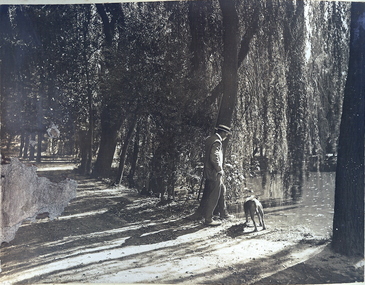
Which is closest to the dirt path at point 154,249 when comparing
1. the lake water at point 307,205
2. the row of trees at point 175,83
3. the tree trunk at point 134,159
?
the lake water at point 307,205

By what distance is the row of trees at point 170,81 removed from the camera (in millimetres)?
4828

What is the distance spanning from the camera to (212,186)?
15.9ft

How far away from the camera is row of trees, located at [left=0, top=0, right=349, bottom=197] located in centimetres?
483

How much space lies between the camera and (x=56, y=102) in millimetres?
4887

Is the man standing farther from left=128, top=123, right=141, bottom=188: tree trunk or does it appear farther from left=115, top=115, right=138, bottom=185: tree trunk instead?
left=115, top=115, right=138, bottom=185: tree trunk

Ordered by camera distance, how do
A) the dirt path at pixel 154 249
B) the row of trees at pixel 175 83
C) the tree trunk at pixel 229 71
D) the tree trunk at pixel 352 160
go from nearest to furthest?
the dirt path at pixel 154 249
the tree trunk at pixel 352 160
the row of trees at pixel 175 83
the tree trunk at pixel 229 71

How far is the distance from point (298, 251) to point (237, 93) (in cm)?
230

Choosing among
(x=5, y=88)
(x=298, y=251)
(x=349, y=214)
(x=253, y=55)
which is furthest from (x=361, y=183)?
(x=5, y=88)

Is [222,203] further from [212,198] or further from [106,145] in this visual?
[106,145]

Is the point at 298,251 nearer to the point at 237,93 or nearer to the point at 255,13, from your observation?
the point at 237,93

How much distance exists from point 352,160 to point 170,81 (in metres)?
2.69

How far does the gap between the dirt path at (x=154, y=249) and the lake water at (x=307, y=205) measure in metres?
0.03

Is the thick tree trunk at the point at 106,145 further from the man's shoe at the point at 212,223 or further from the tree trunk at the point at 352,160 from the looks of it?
the tree trunk at the point at 352,160

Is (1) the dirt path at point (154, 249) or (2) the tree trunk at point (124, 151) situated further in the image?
(2) the tree trunk at point (124, 151)
